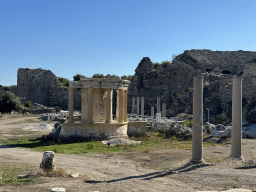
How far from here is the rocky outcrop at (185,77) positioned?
37.3 meters

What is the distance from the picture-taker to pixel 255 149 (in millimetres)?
12055

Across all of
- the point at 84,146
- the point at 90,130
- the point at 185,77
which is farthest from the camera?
the point at 185,77

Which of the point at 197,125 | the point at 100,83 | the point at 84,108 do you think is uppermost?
the point at 100,83

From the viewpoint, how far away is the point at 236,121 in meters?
10.2

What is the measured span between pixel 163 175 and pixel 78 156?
4787 millimetres

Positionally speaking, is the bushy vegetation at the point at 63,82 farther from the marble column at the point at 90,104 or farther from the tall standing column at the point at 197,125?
the tall standing column at the point at 197,125

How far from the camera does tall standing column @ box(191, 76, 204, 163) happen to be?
9.40 metres

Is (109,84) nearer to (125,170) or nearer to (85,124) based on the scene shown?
(85,124)

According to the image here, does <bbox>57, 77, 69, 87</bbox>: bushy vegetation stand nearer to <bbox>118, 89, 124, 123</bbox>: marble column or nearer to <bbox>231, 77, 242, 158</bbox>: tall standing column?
<bbox>118, 89, 124, 123</bbox>: marble column

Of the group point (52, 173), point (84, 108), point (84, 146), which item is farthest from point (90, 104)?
point (52, 173)

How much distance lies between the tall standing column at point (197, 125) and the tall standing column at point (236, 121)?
1.44m

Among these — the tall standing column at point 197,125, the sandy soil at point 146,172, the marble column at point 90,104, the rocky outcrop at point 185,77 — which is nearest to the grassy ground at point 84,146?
the sandy soil at point 146,172

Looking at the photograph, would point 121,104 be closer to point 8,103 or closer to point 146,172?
point 146,172

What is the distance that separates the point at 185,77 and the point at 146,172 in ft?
136
